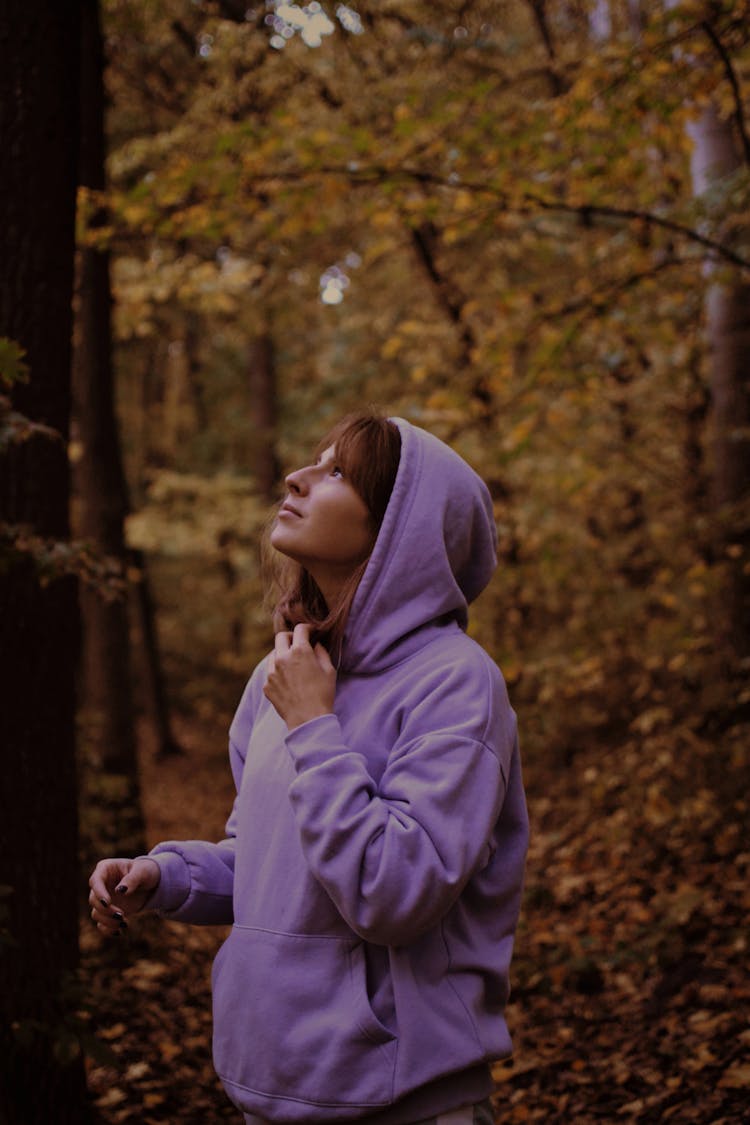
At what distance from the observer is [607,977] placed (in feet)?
17.7

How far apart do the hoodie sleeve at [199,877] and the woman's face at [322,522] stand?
38 centimetres

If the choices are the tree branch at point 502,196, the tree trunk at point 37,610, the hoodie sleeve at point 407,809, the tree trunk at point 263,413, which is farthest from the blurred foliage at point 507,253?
the tree trunk at point 37,610

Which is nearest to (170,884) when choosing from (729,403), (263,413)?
(729,403)

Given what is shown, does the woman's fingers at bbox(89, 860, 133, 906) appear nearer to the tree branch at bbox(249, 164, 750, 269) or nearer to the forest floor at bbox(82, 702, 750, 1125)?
the forest floor at bbox(82, 702, 750, 1125)

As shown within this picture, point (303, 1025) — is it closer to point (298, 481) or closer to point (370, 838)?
point (370, 838)

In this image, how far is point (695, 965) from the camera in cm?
509

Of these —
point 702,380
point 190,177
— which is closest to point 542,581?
point 702,380

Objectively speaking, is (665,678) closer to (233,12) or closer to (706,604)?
(706,604)

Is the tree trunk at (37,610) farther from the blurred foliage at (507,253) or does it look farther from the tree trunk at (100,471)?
the tree trunk at (100,471)

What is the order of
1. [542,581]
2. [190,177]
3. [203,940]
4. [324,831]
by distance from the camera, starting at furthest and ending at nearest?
[542,581]
[203,940]
[190,177]
[324,831]

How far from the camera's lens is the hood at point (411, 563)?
6.64 feet

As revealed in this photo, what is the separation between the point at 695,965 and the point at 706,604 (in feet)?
13.0

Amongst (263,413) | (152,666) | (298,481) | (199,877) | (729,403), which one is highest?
(263,413)

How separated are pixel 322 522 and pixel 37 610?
1938mm
